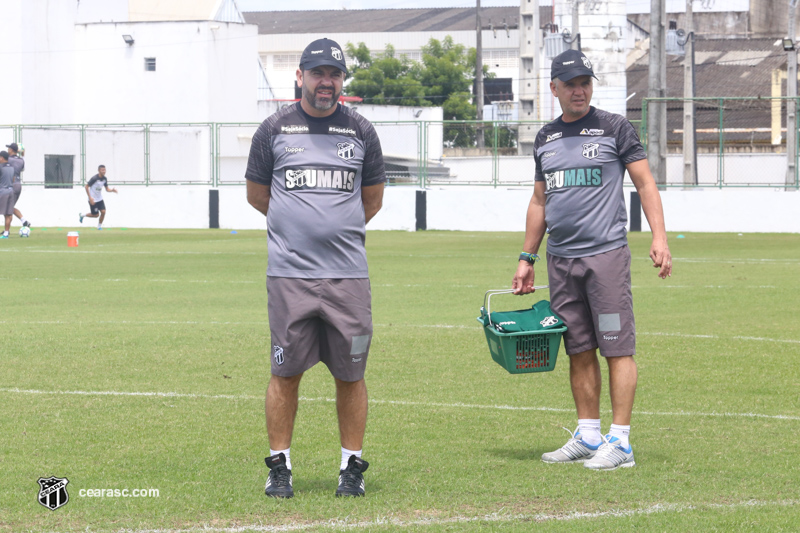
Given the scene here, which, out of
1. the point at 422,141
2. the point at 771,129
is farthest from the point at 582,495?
the point at 771,129

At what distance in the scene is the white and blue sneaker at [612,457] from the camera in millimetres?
5941

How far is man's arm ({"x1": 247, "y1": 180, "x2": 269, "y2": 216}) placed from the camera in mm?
5653

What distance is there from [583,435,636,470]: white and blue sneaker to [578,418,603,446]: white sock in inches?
7.2

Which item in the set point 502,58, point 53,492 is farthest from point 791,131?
point 502,58

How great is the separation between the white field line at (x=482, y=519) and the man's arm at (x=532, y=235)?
1712 mm

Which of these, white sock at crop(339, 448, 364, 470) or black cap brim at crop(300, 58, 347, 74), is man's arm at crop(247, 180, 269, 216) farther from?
white sock at crop(339, 448, 364, 470)

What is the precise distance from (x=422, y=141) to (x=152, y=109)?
80.6 ft

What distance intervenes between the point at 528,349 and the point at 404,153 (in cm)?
2976

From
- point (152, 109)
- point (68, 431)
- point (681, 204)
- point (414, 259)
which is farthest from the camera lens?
point (152, 109)

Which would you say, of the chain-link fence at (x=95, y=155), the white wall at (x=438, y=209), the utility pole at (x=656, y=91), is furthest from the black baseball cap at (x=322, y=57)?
the chain-link fence at (x=95, y=155)

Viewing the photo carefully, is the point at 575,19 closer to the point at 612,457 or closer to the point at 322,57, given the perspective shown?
the point at 612,457

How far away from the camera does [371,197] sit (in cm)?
574

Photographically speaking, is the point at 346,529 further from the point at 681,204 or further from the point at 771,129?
the point at 771,129

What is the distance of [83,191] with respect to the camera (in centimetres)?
3622
